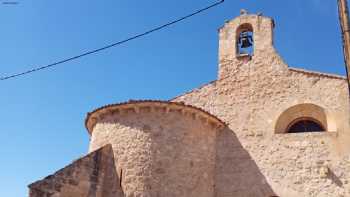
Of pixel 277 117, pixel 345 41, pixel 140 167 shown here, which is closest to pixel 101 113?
pixel 140 167

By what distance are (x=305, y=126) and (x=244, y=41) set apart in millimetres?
3728

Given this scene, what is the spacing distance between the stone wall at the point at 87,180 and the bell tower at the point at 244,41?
189 inches

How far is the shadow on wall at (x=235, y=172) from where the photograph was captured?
37.4ft

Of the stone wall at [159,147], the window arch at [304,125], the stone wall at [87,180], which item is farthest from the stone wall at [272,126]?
the stone wall at [87,180]

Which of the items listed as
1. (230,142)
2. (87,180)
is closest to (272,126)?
(230,142)

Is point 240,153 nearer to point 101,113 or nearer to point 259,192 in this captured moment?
point 259,192

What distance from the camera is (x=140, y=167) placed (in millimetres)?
10578

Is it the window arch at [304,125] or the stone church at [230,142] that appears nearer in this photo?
the stone church at [230,142]

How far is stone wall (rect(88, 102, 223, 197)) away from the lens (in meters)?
10.5

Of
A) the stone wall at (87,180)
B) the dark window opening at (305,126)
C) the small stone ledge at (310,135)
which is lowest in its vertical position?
the stone wall at (87,180)

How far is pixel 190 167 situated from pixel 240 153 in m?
1.79

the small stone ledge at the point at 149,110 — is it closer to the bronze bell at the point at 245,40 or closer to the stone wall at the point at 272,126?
the stone wall at the point at 272,126

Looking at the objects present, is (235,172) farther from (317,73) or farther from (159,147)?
(317,73)

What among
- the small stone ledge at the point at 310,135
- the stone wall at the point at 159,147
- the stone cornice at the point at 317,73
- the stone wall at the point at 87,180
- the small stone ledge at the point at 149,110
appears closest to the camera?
the stone wall at the point at 87,180
